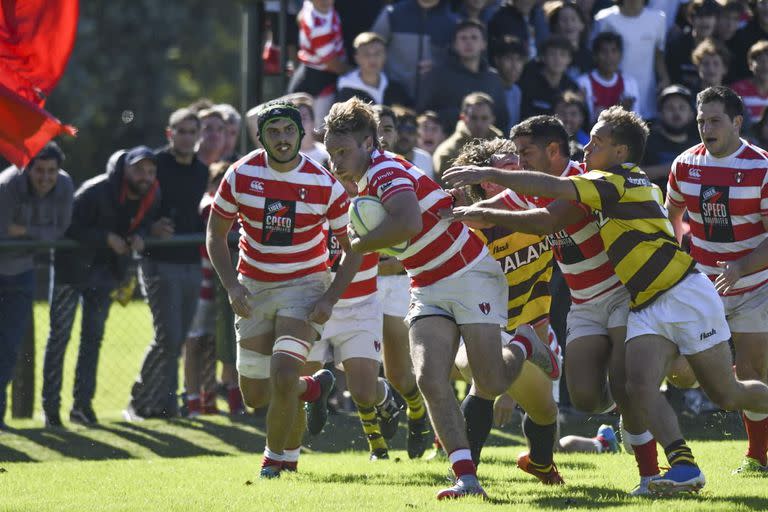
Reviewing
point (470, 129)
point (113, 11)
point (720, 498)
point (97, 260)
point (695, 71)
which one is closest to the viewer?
point (720, 498)

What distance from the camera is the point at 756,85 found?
13.9 m

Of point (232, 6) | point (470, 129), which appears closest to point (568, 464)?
point (470, 129)

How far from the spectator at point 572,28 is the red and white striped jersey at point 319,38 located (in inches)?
92.3

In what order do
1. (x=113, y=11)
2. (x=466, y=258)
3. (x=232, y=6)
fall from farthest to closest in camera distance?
(x=232, y=6)
(x=113, y=11)
(x=466, y=258)

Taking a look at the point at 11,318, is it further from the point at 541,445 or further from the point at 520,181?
the point at 520,181

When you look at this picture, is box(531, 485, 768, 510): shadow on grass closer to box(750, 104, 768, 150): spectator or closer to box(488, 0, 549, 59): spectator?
box(750, 104, 768, 150): spectator

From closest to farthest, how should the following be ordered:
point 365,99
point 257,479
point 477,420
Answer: point 477,420 < point 257,479 < point 365,99

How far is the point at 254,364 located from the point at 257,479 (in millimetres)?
719

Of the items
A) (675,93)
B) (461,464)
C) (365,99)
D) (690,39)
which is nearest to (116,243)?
(365,99)

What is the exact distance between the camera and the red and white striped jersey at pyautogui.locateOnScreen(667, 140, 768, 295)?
28.8 ft

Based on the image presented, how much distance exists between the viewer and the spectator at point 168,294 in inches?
464

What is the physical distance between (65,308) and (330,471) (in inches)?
134

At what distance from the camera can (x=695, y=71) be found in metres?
14.5

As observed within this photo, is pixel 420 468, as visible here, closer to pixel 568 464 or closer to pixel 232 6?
pixel 568 464
